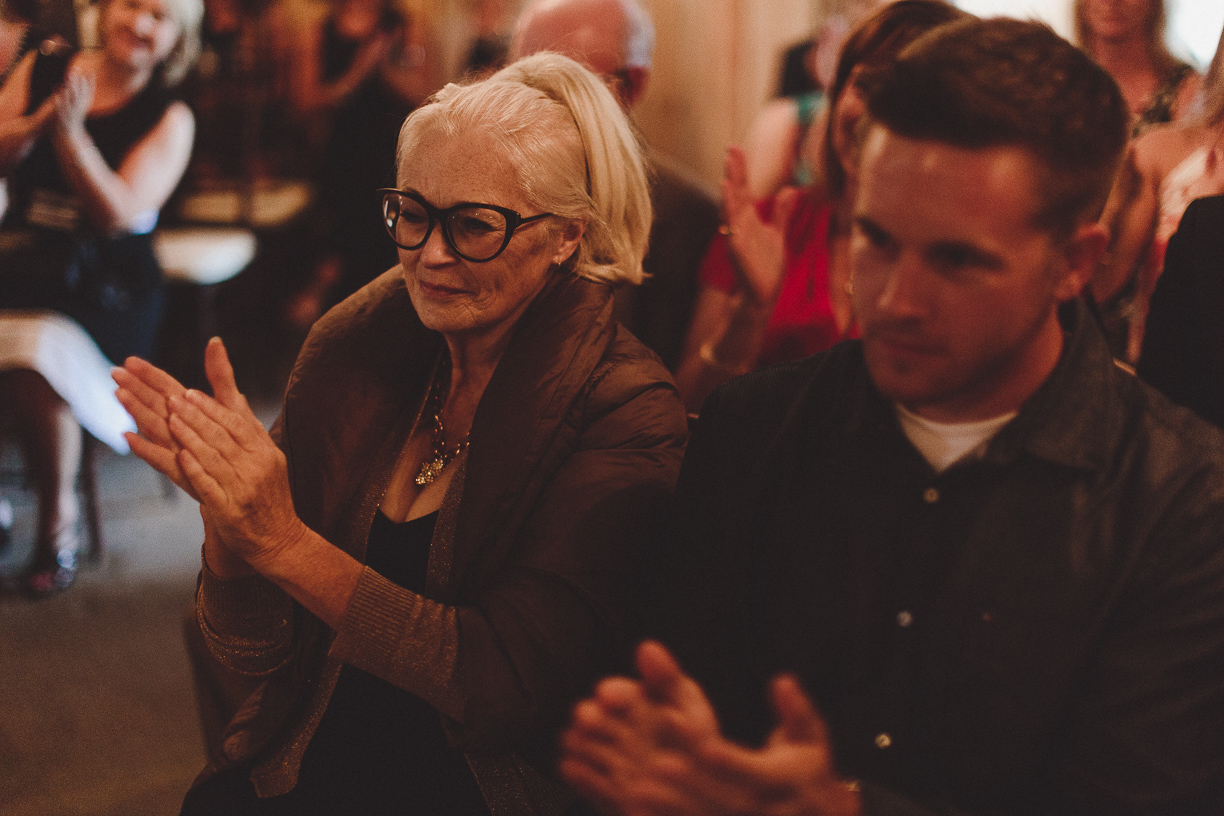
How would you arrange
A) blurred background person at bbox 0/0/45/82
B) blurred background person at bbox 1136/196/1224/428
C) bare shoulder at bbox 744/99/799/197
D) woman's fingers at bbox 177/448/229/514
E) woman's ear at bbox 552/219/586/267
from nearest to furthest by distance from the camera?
1. woman's fingers at bbox 177/448/229/514
2. blurred background person at bbox 1136/196/1224/428
3. woman's ear at bbox 552/219/586/267
4. blurred background person at bbox 0/0/45/82
5. bare shoulder at bbox 744/99/799/197

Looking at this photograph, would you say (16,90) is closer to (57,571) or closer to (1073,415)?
(57,571)

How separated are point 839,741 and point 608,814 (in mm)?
246

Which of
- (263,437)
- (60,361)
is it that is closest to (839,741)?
(263,437)

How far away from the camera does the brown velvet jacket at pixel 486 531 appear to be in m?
1.13

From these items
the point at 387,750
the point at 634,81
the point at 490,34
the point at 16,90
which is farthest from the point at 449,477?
the point at 490,34

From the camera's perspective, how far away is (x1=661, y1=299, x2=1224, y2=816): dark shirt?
87 cm

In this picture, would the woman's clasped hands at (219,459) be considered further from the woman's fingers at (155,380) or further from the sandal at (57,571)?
the sandal at (57,571)

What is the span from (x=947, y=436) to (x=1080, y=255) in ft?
0.66

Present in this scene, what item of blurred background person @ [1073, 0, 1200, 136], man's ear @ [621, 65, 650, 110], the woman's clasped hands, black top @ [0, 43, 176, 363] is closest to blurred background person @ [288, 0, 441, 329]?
black top @ [0, 43, 176, 363]

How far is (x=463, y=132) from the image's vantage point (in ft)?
4.28

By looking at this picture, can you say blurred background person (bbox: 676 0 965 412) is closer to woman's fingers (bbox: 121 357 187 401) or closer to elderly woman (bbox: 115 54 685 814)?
elderly woman (bbox: 115 54 685 814)

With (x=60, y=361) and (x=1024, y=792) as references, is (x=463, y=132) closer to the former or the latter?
(x=1024, y=792)

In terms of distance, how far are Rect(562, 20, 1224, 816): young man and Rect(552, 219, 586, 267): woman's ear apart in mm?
538

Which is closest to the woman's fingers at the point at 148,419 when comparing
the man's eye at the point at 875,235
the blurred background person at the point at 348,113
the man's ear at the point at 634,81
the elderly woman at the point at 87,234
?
the man's eye at the point at 875,235
